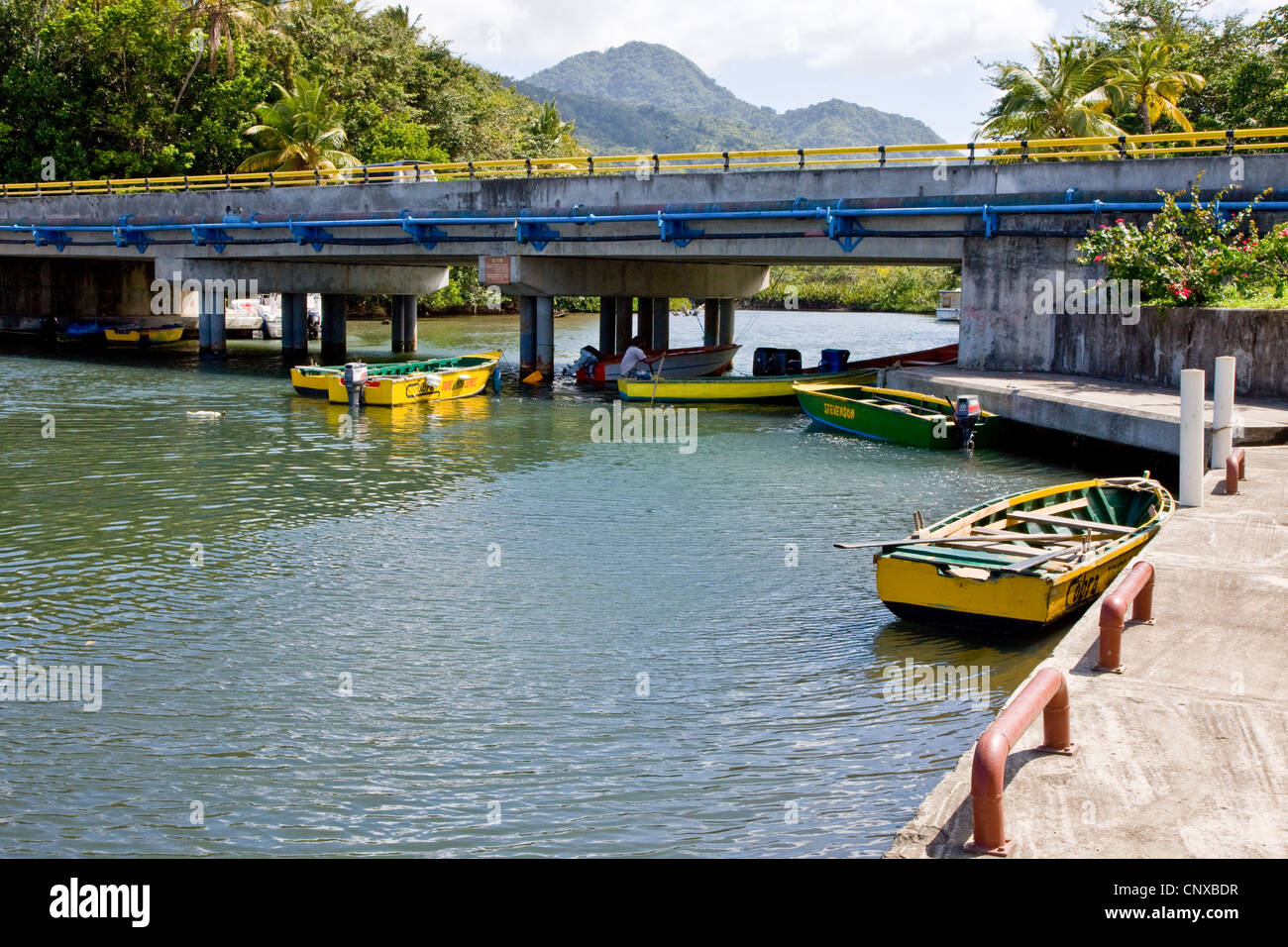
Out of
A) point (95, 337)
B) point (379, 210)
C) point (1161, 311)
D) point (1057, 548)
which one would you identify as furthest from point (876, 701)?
point (95, 337)

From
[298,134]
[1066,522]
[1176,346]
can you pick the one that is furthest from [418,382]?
[298,134]

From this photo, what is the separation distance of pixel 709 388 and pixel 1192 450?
2064 centimetres

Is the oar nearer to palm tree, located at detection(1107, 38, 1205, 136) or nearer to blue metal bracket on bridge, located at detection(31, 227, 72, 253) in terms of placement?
palm tree, located at detection(1107, 38, 1205, 136)

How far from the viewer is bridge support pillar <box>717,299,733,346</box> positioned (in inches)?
1842

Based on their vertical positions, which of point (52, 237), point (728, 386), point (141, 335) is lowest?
point (728, 386)

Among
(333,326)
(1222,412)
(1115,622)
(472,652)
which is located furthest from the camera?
(333,326)

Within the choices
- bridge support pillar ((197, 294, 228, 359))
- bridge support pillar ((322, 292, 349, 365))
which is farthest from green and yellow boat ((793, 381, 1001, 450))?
bridge support pillar ((197, 294, 228, 359))

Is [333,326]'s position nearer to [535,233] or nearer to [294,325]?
[294,325]

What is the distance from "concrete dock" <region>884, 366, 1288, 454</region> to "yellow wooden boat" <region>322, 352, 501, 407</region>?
42.7 ft

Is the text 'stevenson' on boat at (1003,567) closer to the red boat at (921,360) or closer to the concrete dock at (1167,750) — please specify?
the concrete dock at (1167,750)

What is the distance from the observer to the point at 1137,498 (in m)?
16.2

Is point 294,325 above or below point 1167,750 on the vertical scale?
above

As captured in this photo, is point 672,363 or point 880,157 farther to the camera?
point 672,363

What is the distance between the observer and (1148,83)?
47.6 meters
